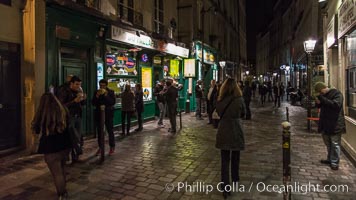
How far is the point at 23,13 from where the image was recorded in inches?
272

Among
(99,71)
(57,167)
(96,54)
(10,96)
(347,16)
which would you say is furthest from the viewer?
(99,71)

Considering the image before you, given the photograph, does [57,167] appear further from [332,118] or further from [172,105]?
[172,105]

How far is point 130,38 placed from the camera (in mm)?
10336

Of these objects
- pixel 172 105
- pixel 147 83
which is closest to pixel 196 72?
pixel 147 83

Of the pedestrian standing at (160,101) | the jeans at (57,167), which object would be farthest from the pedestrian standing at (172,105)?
the jeans at (57,167)

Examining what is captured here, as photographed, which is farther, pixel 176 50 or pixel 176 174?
pixel 176 50

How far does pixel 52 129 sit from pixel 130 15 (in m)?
8.39

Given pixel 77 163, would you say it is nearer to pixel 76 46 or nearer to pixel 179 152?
pixel 179 152

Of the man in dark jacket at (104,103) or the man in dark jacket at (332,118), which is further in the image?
the man in dark jacket at (104,103)

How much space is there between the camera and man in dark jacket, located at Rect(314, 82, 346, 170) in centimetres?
576

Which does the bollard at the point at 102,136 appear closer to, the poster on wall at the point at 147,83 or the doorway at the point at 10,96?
the doorway at the point at 10,96

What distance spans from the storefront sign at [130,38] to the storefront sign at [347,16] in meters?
6.47

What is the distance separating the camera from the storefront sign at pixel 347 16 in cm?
616

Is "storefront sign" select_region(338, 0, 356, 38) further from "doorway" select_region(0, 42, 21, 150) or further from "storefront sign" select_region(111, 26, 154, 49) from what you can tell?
"doorway" select_region(0, 42, 21, 150)
